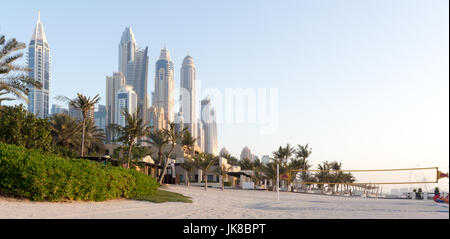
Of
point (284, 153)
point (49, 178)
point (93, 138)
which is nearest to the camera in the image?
point (49, 178)

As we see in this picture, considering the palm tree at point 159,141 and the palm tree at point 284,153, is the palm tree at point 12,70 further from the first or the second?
the palm tree at point 284,153

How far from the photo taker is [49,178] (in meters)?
13.3

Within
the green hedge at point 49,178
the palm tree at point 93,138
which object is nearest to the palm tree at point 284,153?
the palm tree at point 93,138

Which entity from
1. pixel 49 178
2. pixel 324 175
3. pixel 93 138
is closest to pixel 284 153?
pixel 324 175

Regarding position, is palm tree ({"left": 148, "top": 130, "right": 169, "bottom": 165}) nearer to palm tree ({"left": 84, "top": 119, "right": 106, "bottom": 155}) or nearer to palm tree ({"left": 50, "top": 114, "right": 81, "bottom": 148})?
palm tree ({"left": 84, "top": 119, "right": 106, "bottom": 155})

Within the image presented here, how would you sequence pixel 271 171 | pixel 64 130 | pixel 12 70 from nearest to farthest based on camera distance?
pixel 12 70, pixel 271 171, pixel 64 130

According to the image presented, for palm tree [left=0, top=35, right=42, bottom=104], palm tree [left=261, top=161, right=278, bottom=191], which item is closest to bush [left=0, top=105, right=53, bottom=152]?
palm tree [left=0, top=35, right=42, bottom=104]

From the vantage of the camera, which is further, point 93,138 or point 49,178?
point 93,138

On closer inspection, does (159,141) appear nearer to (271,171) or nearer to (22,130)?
(271,171)

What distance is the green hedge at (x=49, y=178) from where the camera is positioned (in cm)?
1273

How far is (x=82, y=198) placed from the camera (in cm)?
1470

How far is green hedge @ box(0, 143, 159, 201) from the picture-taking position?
41.8ft
